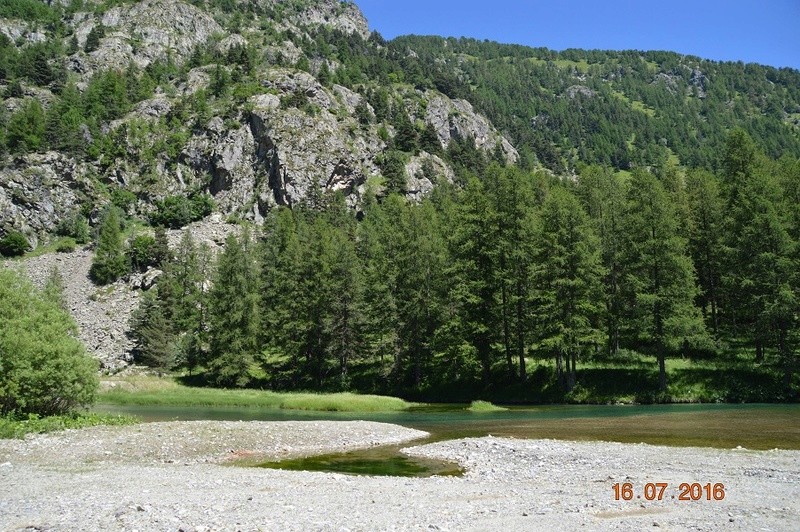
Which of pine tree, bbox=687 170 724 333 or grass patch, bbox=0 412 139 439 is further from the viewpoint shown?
pine tree, bbox=687 170 724 333

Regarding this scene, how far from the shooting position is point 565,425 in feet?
88.6

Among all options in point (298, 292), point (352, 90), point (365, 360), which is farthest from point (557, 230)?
point (352, 90)

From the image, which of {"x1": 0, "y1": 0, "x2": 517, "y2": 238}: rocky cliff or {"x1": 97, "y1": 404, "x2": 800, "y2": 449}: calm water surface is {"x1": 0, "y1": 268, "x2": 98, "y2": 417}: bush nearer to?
{"x1": 97, "y1": 404, "x2": 800, "y2": 449}: calm water surface

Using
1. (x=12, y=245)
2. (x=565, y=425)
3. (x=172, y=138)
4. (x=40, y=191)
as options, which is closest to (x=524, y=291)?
(x=565, y=425)

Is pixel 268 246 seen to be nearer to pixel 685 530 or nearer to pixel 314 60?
pixel 685 530

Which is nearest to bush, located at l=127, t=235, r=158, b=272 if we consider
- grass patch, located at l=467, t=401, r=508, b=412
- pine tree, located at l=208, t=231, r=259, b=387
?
pine tree, located at l=208, t=231, r=259, b=387

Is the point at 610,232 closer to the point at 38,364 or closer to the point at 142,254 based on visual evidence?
the point at 38,364

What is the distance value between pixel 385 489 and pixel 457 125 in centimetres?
18223

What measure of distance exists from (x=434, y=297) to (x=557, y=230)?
12590 mm

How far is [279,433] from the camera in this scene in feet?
81.7

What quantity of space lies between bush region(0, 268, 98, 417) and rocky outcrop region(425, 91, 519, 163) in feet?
522

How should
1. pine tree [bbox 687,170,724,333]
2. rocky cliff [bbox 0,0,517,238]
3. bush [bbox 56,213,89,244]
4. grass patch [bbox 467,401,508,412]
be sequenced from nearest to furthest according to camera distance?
1. grass patch [bbox 467,401,508,412]
2. pine tree [bbox 687,170,724,333]
3. bush [bbox 56,213,89,244]
4. rocky cliff [bbox 0,0,517,238]
